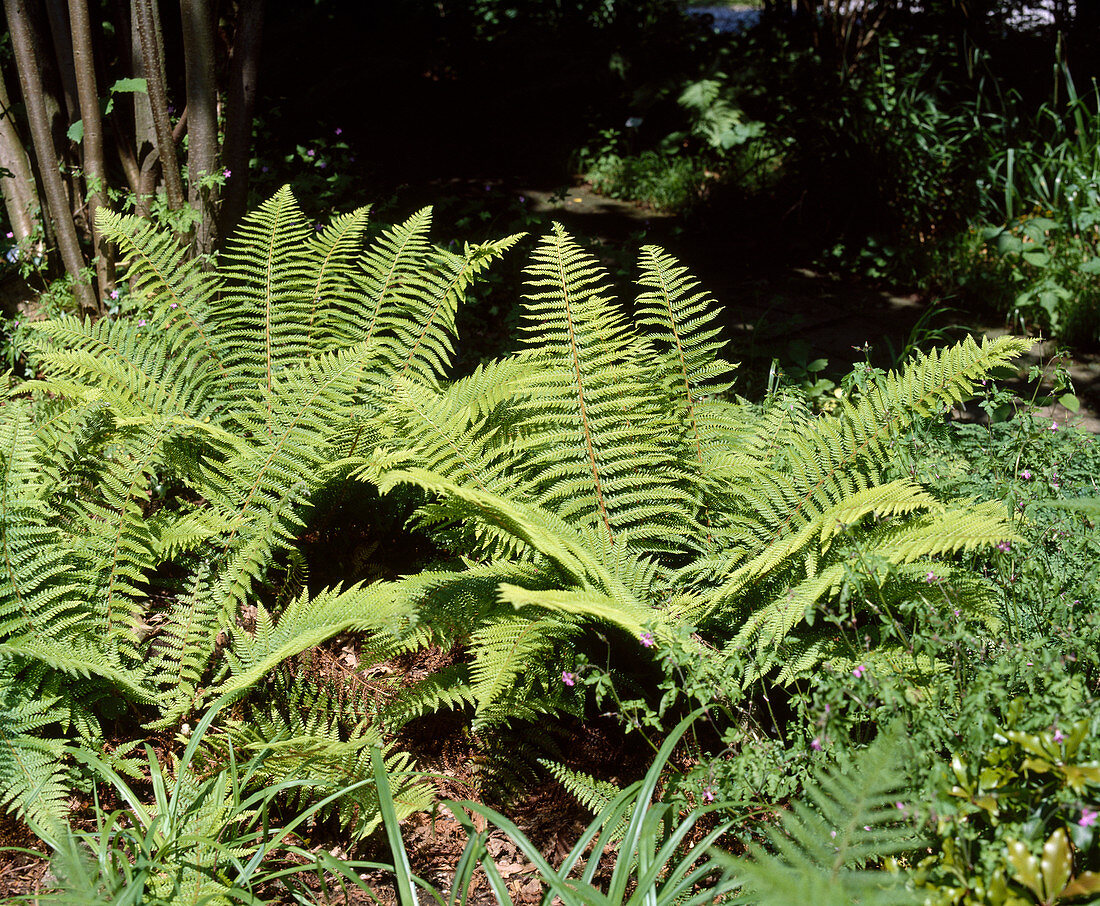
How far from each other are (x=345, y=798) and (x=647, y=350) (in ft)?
4.87

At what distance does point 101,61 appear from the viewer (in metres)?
3.57

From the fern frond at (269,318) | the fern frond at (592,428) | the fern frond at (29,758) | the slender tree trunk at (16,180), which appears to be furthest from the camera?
the slender tree trunk at (16,180)

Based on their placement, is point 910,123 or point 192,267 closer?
point 192,267

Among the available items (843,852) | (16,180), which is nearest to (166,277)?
Result: (16,180)

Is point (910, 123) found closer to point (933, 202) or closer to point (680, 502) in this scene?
point (933, 202)

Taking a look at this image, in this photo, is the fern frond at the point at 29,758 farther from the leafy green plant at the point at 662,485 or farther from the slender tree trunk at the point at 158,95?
the slender tree trunk at the point at 158,95

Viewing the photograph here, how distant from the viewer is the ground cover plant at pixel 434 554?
183 centimetres

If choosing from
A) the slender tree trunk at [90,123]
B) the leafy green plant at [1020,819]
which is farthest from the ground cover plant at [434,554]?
the slender tree trunk at [90,123]

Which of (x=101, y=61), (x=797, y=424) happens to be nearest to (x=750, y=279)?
(x=797, y=424)

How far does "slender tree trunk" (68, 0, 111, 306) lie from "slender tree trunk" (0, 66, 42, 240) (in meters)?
0.40

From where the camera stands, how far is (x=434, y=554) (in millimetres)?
2795

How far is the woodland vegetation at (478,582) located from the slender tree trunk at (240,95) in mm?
14

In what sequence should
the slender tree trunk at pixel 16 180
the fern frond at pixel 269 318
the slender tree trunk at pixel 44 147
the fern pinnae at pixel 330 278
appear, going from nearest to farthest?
the fern frond at pixel 269 318
the fern pinnae at pixel 330 278
the slender tree trunk at pixel 44 147
the slender tree trunk at pixel 16 180

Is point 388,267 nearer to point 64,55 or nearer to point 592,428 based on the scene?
point 592,428
